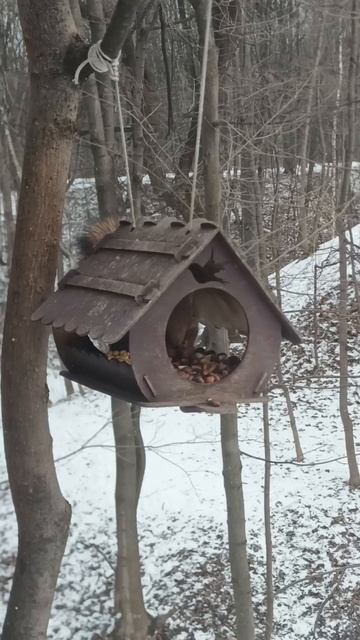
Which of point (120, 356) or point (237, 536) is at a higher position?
point (237, 536)

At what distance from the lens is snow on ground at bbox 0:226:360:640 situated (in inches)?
222

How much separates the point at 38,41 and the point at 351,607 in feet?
17.6

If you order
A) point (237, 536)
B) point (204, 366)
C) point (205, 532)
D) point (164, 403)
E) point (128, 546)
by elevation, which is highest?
point (205, 532)

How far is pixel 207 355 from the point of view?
2336mm

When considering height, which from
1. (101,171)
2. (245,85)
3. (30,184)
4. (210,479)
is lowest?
(30,184)

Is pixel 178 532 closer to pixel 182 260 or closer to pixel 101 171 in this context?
pixel 101 171

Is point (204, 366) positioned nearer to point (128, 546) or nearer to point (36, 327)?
point (36, 327)

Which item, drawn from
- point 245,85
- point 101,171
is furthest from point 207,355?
point 245,85

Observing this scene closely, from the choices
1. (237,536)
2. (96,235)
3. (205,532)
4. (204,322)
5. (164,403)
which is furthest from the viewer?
(205,532)

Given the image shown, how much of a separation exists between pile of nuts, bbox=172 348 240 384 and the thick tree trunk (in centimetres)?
49

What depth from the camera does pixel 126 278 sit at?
6.44 feet

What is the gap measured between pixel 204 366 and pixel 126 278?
44cm

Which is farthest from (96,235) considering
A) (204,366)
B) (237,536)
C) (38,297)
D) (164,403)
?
(237,536)

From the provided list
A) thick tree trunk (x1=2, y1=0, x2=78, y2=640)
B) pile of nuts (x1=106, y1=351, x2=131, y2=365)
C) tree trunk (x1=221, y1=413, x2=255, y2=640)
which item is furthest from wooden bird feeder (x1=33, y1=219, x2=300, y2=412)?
tree trunk (x1=221, y1=413, x2=255, y2=640)
